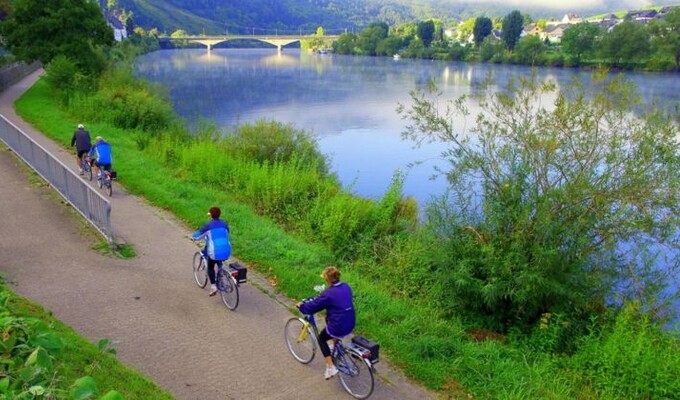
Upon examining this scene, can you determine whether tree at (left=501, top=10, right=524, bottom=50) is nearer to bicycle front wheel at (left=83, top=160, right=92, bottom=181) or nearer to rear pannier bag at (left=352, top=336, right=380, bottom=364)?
bicycle front wheel at (left=83, top=160, right=92, bottom=181)

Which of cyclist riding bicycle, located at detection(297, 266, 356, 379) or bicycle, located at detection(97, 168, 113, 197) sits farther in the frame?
bicycle, located at detection(97, 168, 113, 197)

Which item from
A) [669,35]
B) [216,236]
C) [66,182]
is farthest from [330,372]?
[669,35]

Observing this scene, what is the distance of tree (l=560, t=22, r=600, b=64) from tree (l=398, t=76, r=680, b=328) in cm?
6911

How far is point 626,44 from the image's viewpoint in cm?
6750

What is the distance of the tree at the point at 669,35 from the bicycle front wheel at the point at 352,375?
69673 millimetres

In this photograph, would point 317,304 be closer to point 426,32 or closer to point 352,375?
point 352,375

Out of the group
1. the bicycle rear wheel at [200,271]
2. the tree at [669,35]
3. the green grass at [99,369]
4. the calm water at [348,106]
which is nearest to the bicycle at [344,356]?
the green grass at [99,369]

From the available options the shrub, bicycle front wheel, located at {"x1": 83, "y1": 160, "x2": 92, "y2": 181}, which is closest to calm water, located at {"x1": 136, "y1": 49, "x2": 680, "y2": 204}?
the shrub

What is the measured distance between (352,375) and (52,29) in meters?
29.6

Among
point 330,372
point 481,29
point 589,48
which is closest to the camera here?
point 330,372

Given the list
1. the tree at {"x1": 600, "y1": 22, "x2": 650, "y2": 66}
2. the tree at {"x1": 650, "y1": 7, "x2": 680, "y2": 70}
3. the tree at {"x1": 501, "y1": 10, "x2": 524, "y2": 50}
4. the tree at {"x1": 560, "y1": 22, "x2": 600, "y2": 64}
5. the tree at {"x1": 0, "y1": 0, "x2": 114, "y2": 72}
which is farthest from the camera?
A: the tree at {"x1": 501, "y1": 10, "x2": 524, "y2": 50}

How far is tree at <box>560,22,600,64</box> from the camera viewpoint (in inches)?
2913

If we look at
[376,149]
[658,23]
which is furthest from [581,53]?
[376,149]

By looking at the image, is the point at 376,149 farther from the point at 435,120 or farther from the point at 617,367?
the point at 617,367
